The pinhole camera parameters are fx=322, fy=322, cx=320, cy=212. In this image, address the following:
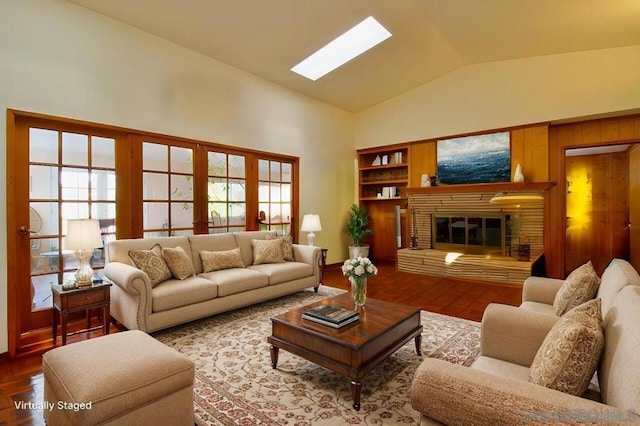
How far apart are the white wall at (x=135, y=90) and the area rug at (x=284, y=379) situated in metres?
1.89

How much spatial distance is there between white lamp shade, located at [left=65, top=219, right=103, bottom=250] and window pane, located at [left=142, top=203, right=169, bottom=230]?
1144 mm

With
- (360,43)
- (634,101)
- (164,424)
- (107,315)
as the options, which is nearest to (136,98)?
(107,315)

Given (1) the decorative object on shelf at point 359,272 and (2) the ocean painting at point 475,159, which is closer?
(1) the decorative object on shelf at point 359,272

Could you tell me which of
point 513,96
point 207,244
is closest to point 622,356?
point 207,244

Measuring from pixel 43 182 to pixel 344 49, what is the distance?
420 cm

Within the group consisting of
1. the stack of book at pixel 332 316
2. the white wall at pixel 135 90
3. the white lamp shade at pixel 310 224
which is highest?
the white wall at pixel 135 90

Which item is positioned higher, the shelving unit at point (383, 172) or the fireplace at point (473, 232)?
the shelving unit at point (383, 172)

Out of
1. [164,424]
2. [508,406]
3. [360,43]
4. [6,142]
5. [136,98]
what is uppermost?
[360,43]

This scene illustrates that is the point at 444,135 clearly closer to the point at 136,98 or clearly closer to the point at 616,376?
the point at 136,98

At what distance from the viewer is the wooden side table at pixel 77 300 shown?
2.76 meters

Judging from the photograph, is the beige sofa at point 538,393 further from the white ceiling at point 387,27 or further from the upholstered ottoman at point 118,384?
the white ceiling at point 387,27

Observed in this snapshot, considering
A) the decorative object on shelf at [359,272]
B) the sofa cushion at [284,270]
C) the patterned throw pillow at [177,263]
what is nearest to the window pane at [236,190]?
the sofa cushion at [284,270]

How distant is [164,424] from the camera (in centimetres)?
166

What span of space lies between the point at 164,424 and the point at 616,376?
197cm
